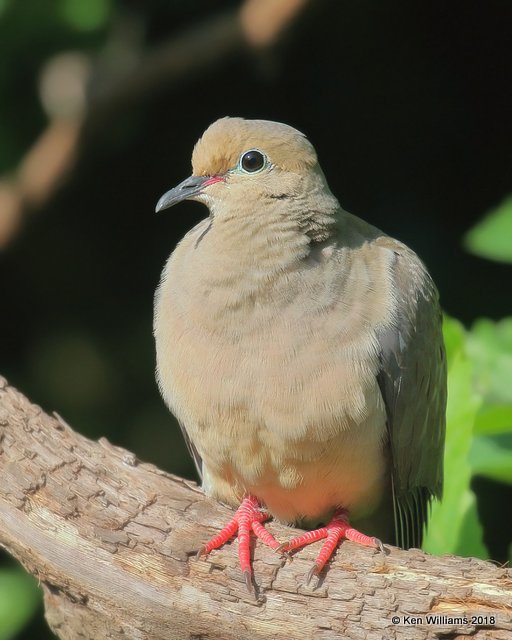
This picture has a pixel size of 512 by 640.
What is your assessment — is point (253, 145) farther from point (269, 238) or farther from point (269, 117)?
point (269, 117)

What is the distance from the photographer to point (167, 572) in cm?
284

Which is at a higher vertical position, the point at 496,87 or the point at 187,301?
the point at 496,87

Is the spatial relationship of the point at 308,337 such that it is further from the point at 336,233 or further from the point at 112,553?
the point at 112,553

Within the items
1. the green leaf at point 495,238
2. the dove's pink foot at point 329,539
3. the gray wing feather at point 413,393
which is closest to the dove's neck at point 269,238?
the gray wing feather at point 413,393

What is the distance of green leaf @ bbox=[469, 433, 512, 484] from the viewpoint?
3.07 m

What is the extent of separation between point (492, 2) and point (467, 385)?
2.95 metres

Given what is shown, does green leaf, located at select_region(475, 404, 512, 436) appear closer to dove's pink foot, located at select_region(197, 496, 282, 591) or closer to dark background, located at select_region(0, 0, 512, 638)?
dove's pink foot, located at select_region(197, 496, 282, 591)

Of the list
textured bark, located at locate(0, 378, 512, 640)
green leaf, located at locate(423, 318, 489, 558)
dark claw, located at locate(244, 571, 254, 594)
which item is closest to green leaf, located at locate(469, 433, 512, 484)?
green leaf, located at locate(423, 318, 489, 558)

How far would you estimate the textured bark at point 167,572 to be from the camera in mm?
2697

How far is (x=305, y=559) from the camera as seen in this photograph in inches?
115

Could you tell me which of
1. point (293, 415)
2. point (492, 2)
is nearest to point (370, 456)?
point (293, 415)

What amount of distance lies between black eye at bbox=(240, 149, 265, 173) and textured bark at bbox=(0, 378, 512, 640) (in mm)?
994

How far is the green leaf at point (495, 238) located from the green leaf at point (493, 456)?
60 centimetres

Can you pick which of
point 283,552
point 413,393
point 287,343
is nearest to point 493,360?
point 413,393
